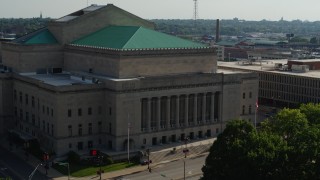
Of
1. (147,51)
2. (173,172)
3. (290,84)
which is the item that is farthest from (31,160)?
(290,84)

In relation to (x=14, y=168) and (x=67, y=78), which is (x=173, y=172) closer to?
(x=14, y=168)

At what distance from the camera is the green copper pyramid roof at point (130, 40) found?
5377 inches

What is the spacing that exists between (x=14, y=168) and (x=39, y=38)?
155ft

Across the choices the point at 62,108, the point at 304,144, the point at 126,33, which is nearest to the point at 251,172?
the point at 304,144

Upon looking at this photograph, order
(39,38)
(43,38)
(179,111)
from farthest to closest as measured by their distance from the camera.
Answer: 1. (43,38)
2. (39,38)
3. (179,111)

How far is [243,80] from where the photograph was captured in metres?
152

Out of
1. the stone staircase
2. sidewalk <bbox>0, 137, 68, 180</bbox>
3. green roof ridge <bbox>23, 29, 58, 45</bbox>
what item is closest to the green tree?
the stone staircase

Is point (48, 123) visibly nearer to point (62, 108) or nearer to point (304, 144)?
point (62, 108)

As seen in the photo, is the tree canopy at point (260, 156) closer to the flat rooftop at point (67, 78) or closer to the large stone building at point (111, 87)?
the large stone building at point (111, 87)

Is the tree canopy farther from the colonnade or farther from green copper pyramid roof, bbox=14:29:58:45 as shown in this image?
green copper pyramid roof, bbox=14:29:58:45

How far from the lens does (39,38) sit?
150500 millimetres

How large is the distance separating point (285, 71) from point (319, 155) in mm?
104326

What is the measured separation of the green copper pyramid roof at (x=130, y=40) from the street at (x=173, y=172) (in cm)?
3227

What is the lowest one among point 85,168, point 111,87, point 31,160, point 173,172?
point 173,172
